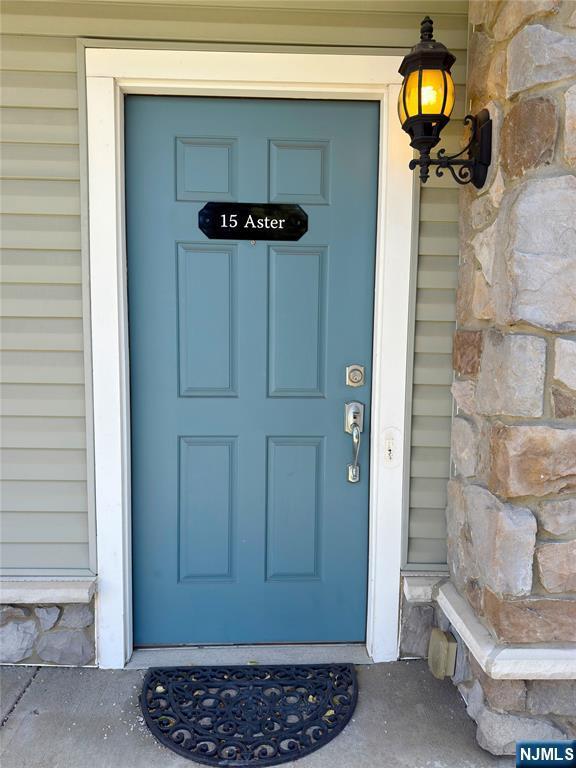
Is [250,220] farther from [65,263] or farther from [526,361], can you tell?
[526,361]

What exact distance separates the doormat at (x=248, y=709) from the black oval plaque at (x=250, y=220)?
1661mm

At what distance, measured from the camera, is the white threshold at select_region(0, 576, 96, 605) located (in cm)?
199

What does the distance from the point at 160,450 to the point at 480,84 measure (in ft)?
5.70

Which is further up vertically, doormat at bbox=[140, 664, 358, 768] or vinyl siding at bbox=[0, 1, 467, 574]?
vinyl siding at bbox=[0, 1, 467, 574]

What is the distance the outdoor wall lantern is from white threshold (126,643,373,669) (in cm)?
181

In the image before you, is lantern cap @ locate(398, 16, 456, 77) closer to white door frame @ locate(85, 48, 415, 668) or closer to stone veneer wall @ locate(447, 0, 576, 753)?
stone veneer wall @ locate(447, 0, 576, 753)

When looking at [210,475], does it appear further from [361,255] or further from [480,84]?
[480,84]

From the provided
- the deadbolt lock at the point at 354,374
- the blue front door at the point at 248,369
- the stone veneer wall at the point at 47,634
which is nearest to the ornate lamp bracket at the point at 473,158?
the blue front door at the point at 248,369

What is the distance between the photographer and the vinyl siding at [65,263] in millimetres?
1877

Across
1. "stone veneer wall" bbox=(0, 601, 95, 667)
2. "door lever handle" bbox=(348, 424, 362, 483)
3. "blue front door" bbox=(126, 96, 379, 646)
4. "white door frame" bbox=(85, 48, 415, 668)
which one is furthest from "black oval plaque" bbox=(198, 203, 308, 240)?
"stone veneer wall" bbox=(0, 601, 95, 667)

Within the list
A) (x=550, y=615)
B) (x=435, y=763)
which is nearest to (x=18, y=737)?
(x=435, y=763)

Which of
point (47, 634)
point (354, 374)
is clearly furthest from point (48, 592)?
point (354, 374)

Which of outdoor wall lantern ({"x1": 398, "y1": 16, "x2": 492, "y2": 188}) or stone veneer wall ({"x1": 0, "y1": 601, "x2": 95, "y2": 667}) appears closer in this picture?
outdoor wall lantern ({"x1": 398, "y1": 16, "x2": 492, "y2": 188})

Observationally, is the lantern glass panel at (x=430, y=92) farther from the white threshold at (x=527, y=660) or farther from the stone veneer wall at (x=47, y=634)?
the stone veneer wall at (x=47, y=634)
